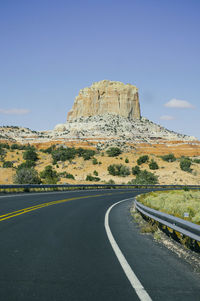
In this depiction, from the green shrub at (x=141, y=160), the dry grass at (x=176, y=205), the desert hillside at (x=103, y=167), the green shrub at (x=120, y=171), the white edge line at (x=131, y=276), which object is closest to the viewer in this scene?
the white edge line at (x=131, y=276)

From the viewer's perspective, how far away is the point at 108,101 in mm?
174125

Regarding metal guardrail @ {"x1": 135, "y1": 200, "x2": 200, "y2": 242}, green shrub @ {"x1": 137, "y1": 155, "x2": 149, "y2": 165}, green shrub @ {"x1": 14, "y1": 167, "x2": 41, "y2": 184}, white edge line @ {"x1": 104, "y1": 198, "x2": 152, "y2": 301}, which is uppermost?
green shrub @ {"x1": 137, "y1": 155, "x2": 149, "y2": 165}

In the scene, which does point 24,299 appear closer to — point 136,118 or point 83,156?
point 83,156

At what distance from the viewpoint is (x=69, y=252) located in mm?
8062

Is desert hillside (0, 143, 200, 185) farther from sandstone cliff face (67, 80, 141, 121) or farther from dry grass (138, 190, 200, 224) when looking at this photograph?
sandstone cliff face (67, 80, 141, 121)

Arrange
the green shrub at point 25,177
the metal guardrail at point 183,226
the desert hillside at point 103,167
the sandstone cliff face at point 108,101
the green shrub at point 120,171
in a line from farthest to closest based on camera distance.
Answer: the sandstone cliff face at point 108,101 → the green shrub at point 120,171 → the desert hillside at point 103,167 → the green shrub at point 25,177 → the metal guardrail at point 183,226

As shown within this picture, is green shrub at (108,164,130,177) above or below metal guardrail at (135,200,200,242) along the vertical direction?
above

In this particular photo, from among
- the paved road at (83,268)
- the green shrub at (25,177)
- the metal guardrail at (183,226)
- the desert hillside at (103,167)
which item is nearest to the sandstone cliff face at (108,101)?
the desert hillside at (103,167)

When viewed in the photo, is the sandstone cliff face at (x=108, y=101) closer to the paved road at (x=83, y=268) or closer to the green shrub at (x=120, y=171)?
the green shrub at (x=120, y=171)

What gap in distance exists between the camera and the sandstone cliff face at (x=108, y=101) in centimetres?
17138

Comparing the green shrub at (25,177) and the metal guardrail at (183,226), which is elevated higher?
the green shrub at (25,177)

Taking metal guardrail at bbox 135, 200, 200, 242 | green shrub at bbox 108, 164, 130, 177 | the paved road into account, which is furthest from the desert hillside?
the paved road

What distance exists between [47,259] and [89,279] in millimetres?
1608

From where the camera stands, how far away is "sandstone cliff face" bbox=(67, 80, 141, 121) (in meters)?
171
